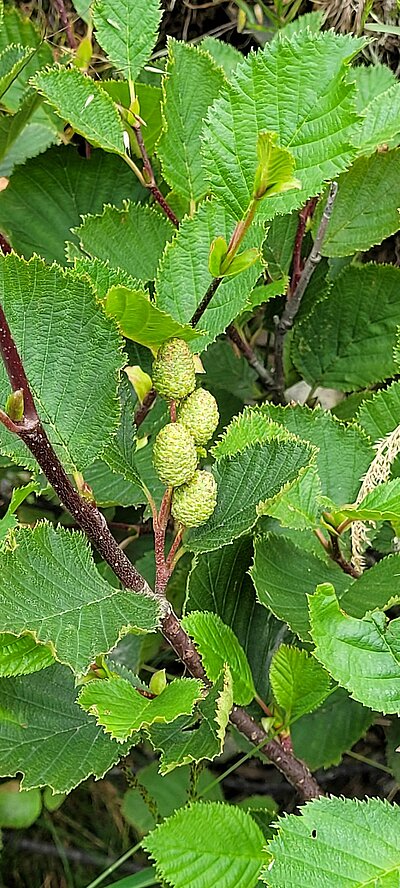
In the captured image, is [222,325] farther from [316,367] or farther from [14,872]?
[14,872]

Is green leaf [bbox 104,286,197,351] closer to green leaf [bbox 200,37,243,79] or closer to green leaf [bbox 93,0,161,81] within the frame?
green leaf [bbox 93,0,161,81]

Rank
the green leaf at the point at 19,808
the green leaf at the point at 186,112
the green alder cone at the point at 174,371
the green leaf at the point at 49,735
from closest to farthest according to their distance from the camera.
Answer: the green alder cone at the point at 174,371
the green leaf at the point at 49,735
the green leaf at the point at 186,112
the green leaf at the point at 19,808

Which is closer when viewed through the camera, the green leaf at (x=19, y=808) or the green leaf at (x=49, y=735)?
the green leaf at (x=49, y=735)

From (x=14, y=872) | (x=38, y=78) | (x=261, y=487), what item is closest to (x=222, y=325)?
(x=261, y=487)

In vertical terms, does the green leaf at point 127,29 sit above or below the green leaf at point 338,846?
above

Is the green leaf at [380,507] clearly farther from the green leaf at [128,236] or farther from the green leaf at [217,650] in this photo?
the green leaf at [128,236]

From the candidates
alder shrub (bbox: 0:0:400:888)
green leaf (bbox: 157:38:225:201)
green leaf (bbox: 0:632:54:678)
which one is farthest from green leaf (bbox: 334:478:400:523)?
green leaf (bbox: 157:38:225:201)

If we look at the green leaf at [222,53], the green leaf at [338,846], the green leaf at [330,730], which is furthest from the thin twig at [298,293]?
the green leaf at [338,846]

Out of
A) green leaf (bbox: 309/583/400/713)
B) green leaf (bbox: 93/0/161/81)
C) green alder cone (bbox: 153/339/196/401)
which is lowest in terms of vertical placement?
green leaf (bbox: 309/583/400/713)
